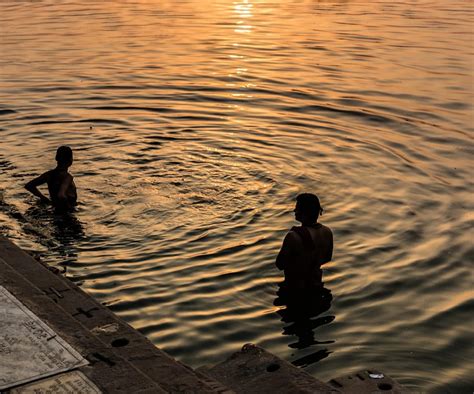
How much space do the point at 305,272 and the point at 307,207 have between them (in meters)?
0.83

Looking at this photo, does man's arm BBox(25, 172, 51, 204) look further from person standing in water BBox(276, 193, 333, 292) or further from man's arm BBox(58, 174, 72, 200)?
person standing in water BBox(276, 193, 333, 292)

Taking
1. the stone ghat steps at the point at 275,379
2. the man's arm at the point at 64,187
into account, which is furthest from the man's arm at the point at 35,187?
the stone ghat steps at the point at 275,379

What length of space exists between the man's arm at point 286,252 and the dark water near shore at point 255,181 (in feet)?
1.75

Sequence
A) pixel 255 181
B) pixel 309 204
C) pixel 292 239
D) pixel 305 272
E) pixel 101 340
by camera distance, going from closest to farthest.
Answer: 1. pixel 101 340
2. pixel 309 204
3. pixel 292 239
4. pixel 305 272
5. pixel 255 181

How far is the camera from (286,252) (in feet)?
29.9

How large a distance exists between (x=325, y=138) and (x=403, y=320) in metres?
7.73

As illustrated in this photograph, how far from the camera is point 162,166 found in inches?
562

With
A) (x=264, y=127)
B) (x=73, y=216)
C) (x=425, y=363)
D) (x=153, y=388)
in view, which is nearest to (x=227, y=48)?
(x=264, y=127)

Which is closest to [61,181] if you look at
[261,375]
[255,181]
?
[255,181]

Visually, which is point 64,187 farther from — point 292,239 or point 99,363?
point 99,363

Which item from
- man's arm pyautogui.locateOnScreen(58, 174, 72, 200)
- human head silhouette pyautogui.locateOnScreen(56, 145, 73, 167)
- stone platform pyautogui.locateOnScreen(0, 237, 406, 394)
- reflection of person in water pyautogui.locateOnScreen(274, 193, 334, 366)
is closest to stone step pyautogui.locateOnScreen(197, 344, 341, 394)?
stone platform pyautogui.locateOnScreen(0, 237, 406, 394)

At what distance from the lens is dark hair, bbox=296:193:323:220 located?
8.84 meters

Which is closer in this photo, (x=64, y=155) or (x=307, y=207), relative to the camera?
(x=307, y=207)

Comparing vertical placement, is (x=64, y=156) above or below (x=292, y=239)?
above
